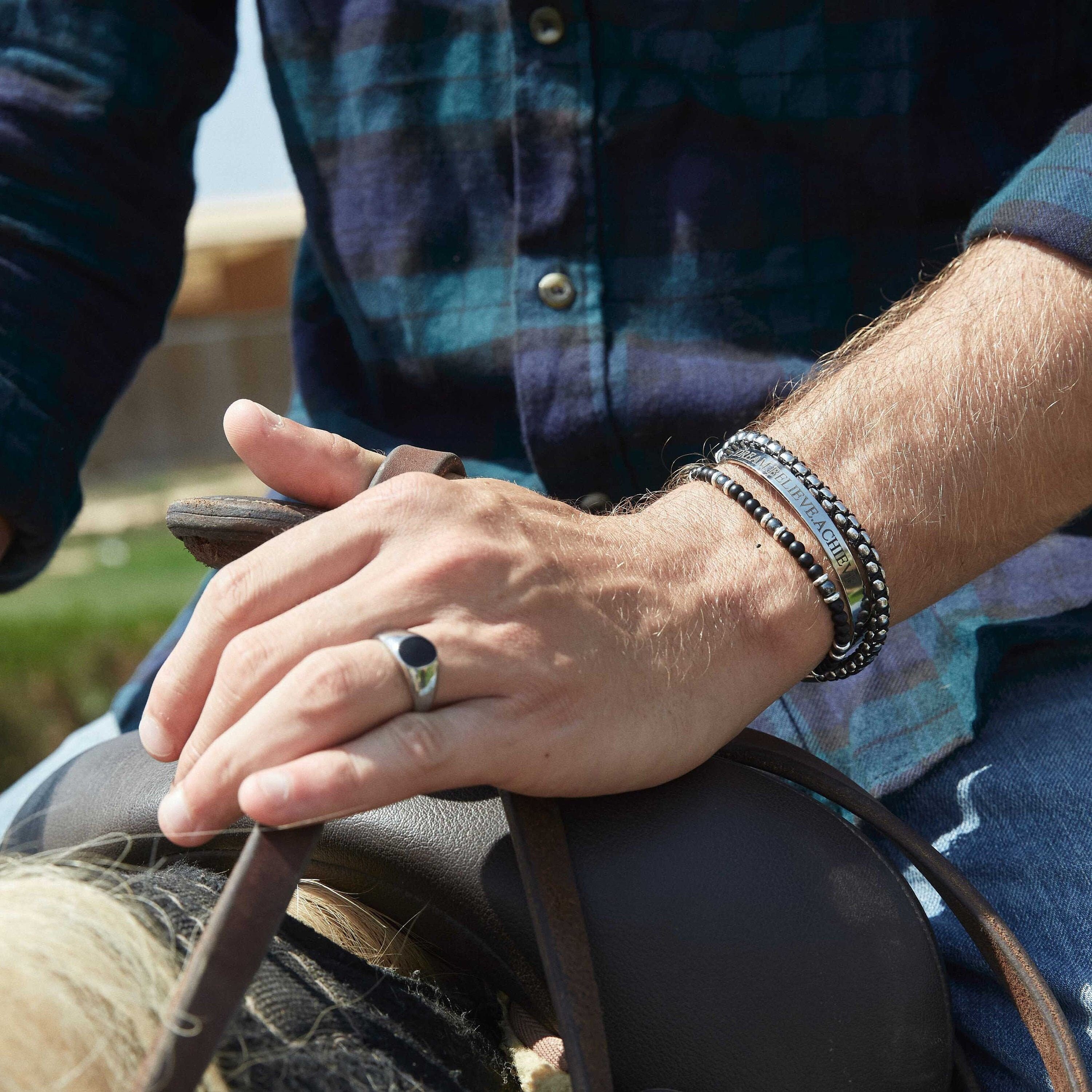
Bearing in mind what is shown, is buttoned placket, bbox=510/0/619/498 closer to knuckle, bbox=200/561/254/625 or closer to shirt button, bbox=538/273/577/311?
shirt button, bbox=538/273/577/311

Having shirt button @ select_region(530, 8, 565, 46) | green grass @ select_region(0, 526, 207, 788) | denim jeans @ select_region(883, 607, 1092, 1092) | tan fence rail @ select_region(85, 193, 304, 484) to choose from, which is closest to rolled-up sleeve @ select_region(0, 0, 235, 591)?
shirt button @ select_region(530, 8, 565, 46)

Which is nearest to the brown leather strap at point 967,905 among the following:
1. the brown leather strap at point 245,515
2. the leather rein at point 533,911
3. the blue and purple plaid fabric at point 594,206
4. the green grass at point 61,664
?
the leather rein at point 533,911

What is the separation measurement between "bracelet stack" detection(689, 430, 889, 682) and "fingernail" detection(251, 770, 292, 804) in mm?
454

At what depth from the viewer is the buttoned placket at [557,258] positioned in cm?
116

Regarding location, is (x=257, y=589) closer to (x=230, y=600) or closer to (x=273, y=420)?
(x=230, y=600)

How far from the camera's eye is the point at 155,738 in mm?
726

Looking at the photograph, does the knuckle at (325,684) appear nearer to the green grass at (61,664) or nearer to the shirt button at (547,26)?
the shirt button at (547,26)

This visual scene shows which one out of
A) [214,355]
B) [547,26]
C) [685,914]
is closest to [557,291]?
[547,26]

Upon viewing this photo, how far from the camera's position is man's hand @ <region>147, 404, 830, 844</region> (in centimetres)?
63

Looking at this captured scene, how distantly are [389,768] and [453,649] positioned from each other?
9 cm

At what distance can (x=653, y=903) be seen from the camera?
2.29 feet

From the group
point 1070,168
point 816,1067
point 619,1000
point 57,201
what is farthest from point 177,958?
point 57,201

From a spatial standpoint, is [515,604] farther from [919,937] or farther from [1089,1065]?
[1089,1065]

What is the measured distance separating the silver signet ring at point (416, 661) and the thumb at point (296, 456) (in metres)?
0.20
